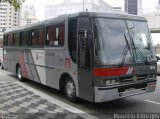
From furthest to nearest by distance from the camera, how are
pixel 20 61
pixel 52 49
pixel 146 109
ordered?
pixel 20 61
pixel 52 49
pixel 146 109

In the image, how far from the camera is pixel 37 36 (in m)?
11.9

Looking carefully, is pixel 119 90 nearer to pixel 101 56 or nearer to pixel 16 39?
pixel 101 56

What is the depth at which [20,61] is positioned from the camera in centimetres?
1423

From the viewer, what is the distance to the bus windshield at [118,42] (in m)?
7.66

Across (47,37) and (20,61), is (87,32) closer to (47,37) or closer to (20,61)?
(47,37)

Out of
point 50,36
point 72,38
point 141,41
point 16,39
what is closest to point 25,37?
point 16,39

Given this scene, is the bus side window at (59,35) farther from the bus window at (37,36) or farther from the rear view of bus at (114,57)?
the bus window at (37,36)

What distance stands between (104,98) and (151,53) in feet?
7.21

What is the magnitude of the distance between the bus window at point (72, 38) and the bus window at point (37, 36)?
102 inches

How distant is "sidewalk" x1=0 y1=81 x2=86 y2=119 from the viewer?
23.6 ft

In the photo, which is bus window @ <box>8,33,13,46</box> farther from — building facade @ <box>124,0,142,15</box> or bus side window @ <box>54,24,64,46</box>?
building facade @ <box>124,0,142,15</box>

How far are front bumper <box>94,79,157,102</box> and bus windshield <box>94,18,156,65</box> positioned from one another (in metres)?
0.64

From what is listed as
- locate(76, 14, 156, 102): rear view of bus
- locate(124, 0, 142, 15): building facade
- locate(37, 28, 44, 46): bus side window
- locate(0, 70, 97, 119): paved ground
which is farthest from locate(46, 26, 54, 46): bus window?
locate(124, 0, 142, 15): building facade

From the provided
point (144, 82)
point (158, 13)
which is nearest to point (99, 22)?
point (144, 82)
